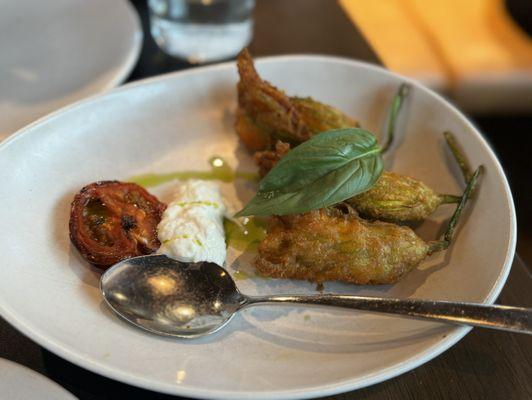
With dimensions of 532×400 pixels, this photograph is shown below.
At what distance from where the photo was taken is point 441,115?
1744mm

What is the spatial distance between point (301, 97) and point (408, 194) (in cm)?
55

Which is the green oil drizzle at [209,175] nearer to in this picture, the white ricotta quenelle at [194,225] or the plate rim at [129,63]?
the white ricotta quenelle at [194,225]

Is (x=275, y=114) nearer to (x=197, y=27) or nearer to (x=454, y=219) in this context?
(x=454, y=219)

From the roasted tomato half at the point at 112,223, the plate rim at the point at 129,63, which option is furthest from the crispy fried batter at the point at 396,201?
the plate rim at the point at 129,63

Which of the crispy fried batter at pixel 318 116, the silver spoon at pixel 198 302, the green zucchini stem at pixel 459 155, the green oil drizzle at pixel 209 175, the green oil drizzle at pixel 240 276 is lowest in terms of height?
the green oil drizzle at pixel 240 276

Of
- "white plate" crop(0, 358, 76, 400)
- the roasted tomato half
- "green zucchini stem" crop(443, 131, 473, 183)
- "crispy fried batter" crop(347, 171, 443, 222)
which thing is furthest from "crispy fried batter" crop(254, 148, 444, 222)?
"white plate" crop(0, 358, 76, 400)

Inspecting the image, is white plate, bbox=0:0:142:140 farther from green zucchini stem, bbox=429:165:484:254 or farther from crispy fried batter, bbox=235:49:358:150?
green zucchini stem, bbox=429:165:484:254

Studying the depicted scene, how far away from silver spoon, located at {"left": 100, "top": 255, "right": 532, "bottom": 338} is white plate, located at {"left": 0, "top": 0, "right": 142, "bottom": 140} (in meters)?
0.87

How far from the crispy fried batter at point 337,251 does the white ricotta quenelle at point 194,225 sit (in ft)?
0.47

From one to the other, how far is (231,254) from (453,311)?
2.03ft

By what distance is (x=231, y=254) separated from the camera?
1.51m

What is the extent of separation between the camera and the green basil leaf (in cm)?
137

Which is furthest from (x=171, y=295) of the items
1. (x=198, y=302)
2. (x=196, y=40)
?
(x=196, y=40)

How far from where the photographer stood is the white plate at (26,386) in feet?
3.65
